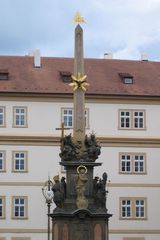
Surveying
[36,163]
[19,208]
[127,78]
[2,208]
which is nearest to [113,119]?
[127,78]

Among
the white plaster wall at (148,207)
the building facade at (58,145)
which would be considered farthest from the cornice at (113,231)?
the white plaster wall at (148,207)

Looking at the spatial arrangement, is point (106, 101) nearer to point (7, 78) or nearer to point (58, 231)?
point (7, 78)

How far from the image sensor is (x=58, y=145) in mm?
51344

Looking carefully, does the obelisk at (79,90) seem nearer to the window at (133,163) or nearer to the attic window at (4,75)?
the attic window at (4,75)

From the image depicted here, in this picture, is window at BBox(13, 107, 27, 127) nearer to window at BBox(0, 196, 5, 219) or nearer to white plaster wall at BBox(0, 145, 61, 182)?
white plaster wall at BBox(0, 145, 61, 182)

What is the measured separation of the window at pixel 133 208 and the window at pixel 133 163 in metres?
1.80

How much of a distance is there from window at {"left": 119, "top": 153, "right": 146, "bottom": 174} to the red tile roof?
383 cm

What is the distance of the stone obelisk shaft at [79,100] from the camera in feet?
101

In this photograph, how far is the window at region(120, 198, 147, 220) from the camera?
51875mm

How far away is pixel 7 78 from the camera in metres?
52.4

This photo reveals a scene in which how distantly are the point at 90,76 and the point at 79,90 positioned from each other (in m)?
23.1

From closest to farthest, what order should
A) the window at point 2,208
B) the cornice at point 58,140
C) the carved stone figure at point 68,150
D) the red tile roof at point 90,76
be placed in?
the carved stone figure at point 68,150
the window at point 2,208
the cornice at point 58,140
the red tile roof at point 90,76

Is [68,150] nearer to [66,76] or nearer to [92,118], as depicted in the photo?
[92,118]

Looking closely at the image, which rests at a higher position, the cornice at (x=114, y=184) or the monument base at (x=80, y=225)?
the cornice at (x=114, y=184)
